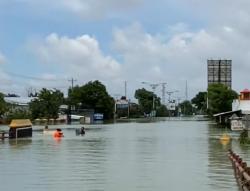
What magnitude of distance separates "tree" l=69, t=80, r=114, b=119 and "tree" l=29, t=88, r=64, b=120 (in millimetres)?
27648

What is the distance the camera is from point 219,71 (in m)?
154

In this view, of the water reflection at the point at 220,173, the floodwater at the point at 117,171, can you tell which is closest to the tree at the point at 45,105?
the floodwater at the point at 117,171

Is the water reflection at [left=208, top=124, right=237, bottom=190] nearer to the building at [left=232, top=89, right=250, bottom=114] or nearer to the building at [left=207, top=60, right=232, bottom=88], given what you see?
the building at [left=232, top=89, right=250, bottom=114]

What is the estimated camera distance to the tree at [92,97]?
505 ft

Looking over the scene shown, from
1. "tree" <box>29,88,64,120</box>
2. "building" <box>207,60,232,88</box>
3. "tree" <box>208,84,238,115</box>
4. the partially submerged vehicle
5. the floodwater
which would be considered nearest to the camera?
the floodwater

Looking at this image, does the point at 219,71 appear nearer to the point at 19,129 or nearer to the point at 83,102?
the point at 83,102

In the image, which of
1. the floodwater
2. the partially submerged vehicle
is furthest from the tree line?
the floodwater

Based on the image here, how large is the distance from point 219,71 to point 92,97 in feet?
111

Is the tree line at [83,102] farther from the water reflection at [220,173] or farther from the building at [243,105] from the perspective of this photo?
the water reflection at [220,173]

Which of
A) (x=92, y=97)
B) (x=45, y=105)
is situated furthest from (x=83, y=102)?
(x=45, y=105)

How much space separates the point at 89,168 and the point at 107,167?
934mm

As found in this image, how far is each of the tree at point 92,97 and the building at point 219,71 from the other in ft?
91.6

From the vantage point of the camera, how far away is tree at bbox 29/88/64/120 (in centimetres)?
12275

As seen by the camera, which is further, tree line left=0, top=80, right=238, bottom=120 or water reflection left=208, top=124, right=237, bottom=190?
tree line left=0, top=80, right=238, bottom=120
